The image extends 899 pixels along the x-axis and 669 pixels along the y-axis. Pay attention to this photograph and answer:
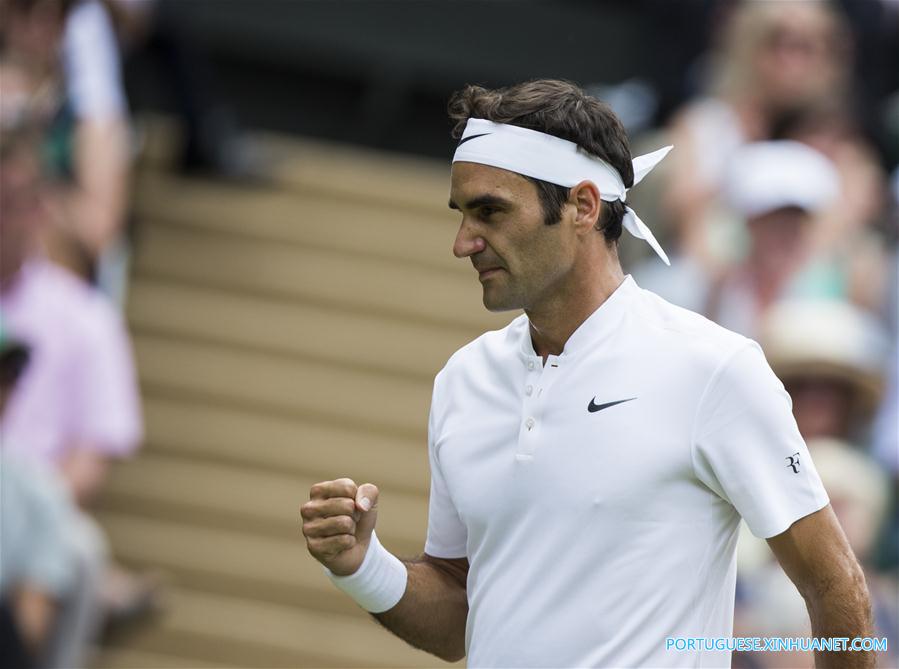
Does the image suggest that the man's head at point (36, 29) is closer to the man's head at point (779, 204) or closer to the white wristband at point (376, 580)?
the man's head at point (779, 204)

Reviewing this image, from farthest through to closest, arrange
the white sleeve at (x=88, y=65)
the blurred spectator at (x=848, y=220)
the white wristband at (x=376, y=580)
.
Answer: the white sleeve at (x=88, y=65)
the blurred spectator at (x=848, y=220)
the white wristband at (x=376, y=580)

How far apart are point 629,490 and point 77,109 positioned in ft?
16.1

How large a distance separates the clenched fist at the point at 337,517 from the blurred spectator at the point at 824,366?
10.2 ft

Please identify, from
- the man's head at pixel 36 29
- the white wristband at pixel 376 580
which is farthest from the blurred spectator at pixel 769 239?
the white wristband at pixel 376 580

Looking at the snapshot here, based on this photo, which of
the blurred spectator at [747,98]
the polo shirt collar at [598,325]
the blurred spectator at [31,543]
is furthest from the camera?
the blurred spectator at [747,98]

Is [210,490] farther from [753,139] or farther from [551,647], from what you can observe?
[551,647]

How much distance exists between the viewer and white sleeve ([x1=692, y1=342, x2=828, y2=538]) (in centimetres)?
290

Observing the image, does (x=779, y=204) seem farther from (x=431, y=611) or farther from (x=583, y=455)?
(x=583, y=455)

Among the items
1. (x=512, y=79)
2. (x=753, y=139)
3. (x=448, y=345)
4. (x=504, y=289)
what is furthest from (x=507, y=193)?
(x=512, y=79)

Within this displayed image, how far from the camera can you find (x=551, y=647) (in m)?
3.01

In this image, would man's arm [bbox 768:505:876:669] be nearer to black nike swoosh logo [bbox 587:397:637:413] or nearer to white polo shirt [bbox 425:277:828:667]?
white polo shirt [bbox 425:277:828:667]

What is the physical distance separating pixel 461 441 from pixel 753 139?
4312mm

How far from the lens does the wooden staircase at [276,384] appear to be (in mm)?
7074

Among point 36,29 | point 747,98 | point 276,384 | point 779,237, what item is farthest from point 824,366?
point 36,29
